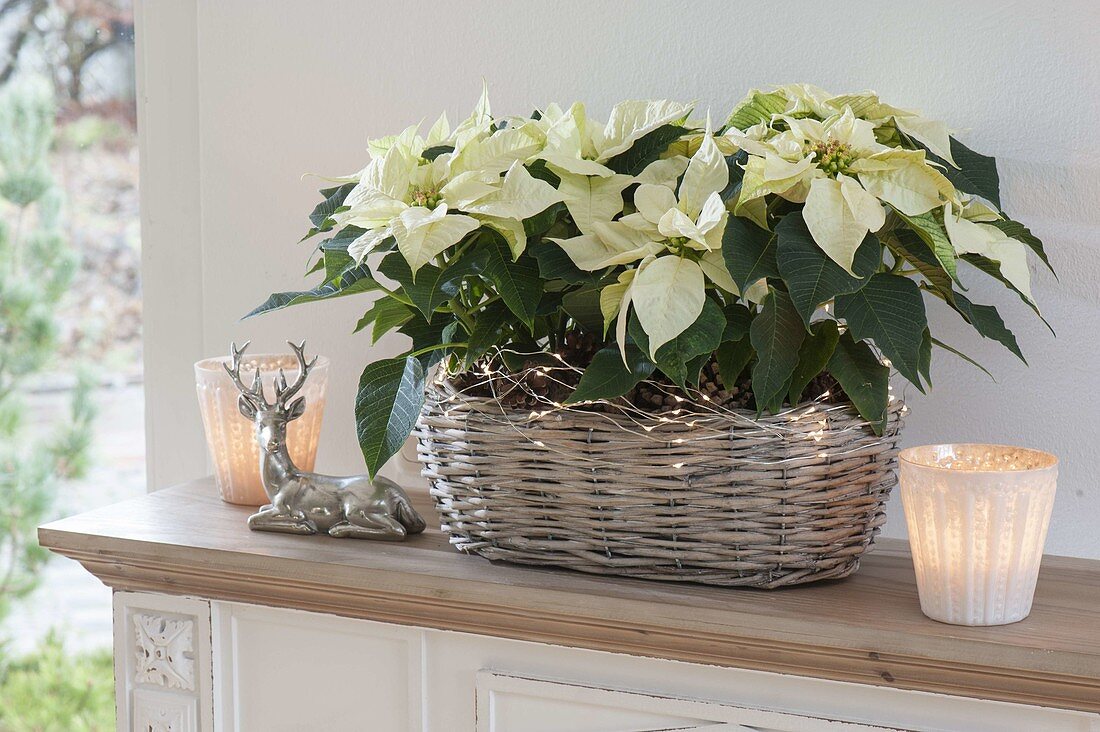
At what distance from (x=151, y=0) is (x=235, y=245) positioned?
0.29 meters

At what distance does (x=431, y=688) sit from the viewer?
Result: 79 cm

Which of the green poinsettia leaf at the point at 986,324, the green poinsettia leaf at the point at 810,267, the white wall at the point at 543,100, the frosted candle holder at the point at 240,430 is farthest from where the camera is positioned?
the frosted candle holder at the point at 240,430

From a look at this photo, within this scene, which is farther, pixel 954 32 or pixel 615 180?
pixel 954 32

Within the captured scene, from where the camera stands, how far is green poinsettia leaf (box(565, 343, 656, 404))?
2.15ft

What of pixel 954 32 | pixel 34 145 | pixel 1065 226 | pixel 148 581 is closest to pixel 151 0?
pixel 34 145

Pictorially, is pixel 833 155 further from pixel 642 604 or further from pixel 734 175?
pixel 642 604

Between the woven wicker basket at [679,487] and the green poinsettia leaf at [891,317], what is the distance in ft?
0.26

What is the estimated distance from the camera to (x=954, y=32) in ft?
2.80

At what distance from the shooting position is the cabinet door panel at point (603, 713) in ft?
2.25

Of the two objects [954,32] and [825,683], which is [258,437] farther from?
[954,32]

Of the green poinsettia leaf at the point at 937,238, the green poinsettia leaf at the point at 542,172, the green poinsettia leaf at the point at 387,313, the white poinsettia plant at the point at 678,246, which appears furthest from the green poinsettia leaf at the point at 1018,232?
the green poinsettia leaf at the point at 387,313

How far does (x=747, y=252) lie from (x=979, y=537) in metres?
0.23

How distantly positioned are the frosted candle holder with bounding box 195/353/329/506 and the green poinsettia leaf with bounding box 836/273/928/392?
0.51 metres

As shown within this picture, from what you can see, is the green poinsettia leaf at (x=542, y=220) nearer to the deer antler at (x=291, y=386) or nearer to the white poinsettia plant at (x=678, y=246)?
the white poinsettia plant at (x=678, y=246)
